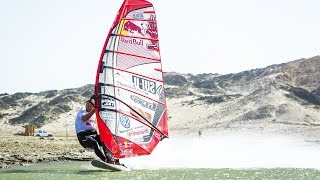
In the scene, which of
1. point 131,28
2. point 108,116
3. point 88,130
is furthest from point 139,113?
point 131,28

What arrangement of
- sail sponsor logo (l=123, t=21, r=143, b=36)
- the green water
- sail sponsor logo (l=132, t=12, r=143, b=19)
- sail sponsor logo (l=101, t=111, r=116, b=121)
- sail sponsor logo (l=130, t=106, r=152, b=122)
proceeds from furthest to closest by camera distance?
sail sponsor logo (l=132, t=12, r=143, b=19), sail sponsor logo (l=130, t=106, r=152, b=122), sail sponsor logo (l=123, t=21, r=143, b=36), sail sponsor logo (l=101, t=111, r=116, b=121), the green water

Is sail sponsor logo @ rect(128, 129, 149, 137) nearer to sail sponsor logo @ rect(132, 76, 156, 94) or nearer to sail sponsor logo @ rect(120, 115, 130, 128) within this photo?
sail sponsor logo @ rect(120, 115, 130, 128)

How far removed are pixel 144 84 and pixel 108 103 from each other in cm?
126

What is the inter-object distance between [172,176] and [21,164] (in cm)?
577

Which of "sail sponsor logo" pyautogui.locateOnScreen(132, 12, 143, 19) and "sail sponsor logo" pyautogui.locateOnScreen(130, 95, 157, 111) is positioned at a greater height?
"sail sponsor logo" pyautogui.locateOnScreen(132, 12, 143, 19)

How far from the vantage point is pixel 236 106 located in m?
54.4

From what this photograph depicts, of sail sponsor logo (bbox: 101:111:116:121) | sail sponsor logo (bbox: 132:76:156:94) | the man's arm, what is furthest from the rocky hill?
the man's arm

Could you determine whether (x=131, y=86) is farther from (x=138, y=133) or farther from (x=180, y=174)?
(x=180, y=174)

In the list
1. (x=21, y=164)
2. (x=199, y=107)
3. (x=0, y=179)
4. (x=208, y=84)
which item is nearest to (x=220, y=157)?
(x=21, y=164)

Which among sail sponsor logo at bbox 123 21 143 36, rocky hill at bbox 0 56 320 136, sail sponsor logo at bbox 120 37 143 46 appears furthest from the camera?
rocky hill at bbox 0 56 320 136

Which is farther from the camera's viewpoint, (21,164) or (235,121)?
(235,121)

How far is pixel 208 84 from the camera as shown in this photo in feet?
285

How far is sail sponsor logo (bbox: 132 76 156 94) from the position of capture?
1367 cm

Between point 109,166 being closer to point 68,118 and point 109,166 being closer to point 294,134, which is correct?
point 294,134
